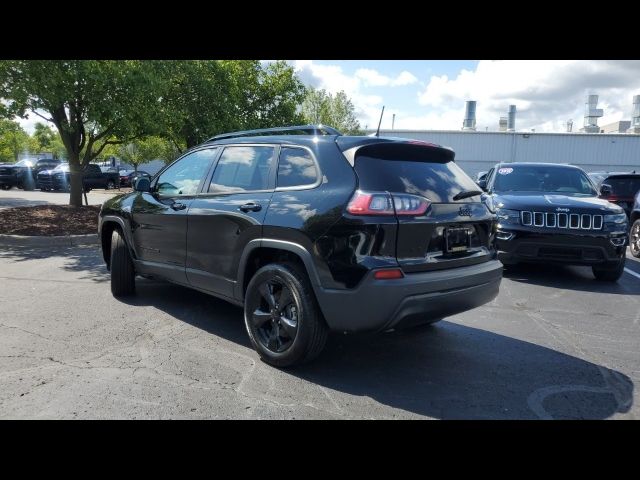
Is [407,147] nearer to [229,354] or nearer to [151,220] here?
[229,354]

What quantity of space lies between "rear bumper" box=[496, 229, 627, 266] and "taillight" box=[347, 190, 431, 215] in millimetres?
3611

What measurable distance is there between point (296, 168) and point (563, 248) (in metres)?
4.37

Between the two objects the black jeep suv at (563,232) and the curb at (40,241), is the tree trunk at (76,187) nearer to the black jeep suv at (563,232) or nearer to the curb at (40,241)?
the curb at (40,241)

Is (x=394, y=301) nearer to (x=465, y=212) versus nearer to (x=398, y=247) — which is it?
(x=398, y=247)

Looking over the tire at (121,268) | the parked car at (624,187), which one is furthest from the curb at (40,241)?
the parked car at (624,187)

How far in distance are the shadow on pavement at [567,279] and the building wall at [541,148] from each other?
29.4 metres

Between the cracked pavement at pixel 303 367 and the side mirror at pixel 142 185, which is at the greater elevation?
the side mirror at pixel 142 185

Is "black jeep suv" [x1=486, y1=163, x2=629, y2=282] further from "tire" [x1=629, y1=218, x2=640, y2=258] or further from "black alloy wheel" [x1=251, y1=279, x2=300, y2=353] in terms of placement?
"black alloy wheel" [x1=251, y1=279, x2=300, y2=353]

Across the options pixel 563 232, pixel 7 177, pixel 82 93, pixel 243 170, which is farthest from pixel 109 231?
pixel 7 177

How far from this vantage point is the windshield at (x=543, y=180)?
7480 mm

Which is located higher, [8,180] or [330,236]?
[330,236]

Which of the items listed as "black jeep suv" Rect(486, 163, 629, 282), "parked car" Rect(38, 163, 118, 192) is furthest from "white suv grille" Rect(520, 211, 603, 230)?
"parked car" Rect(38, 163, 118, 192)

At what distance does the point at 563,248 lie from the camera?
632 cm

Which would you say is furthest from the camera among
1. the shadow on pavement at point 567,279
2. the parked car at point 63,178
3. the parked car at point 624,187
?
the parked car at point 63,178
